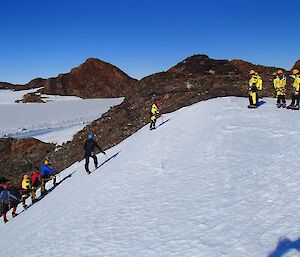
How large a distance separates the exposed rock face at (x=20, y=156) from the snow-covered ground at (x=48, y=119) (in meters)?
2.40

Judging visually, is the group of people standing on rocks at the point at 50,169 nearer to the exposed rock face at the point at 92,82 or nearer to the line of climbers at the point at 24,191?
the line of climbers at the point at 24,191

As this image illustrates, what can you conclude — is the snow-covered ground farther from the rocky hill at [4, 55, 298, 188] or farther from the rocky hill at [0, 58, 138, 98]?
the rocky hill at [0, 58, 138, 98]

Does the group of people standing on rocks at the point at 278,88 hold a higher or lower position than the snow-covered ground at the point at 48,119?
higher

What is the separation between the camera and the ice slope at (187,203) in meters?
6.96

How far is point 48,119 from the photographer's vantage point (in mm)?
56344

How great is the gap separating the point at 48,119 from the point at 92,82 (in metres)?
42.6

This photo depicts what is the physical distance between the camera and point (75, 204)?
11.4 metres

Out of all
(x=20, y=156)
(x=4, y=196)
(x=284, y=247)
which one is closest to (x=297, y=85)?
(x=284, y=247)

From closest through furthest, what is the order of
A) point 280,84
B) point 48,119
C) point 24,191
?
point 24,191 → point 280,84 → point 48,119

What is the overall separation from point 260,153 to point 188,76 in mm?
25992

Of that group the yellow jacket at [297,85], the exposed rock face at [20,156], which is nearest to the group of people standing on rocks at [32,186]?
the exposed rock face at [20,156]

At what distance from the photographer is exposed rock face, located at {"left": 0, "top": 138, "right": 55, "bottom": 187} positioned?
27.4 m

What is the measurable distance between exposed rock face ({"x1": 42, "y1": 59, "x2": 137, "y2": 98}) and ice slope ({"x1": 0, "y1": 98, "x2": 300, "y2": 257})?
261 feet

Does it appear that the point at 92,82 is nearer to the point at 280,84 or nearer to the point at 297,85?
the point at 280,84
